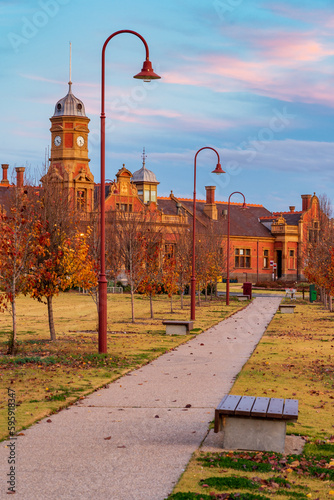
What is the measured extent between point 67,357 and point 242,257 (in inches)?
2823

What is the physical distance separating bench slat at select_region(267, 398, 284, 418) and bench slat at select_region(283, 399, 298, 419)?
6cm

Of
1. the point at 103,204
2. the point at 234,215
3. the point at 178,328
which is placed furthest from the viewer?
the point at 234,215

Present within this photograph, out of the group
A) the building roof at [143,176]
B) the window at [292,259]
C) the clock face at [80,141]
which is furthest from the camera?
the window at [292,259]

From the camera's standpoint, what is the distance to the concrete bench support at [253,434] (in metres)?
8.52

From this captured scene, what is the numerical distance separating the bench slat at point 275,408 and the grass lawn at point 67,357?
3520 mm

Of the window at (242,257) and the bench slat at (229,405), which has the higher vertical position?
the window at (242,257)

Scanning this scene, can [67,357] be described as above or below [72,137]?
below

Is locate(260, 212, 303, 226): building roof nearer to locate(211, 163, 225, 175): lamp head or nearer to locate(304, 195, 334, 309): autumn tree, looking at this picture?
locate(304, 195, 334, 309): autumn tree

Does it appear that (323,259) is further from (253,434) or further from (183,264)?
(253,434)

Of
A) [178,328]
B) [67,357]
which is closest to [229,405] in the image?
[67,357]

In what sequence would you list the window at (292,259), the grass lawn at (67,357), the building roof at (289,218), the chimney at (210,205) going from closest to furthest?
the grass lawn at (67,357) < the chimney at (210,205) < the window at (292,259) < the building roof at (289,218)

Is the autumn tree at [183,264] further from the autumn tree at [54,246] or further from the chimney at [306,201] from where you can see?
the chimney at [306,201]

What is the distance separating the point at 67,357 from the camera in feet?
54.3

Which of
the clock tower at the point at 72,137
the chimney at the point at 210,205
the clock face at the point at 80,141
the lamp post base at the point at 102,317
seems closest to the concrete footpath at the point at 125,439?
the lamp post base at the point at 102,317
